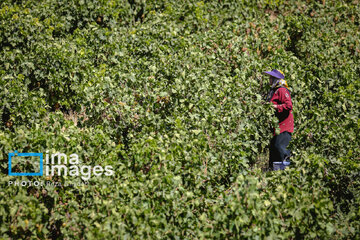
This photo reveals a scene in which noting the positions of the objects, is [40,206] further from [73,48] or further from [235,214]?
[73,48]

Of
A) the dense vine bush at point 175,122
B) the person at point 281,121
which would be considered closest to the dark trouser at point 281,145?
the person at point 281,121

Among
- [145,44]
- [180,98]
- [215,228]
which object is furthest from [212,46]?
[215,228]

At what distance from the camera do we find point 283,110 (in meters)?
5.66

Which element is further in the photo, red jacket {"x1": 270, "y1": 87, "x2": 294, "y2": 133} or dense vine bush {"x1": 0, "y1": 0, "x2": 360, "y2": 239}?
red jacket {"x1": 270, "y1": 87, "x2": 294, "y2": 133}

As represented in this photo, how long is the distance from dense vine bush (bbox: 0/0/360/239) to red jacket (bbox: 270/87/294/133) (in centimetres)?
20

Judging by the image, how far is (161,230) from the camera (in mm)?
3736

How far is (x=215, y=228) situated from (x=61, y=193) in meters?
1.82

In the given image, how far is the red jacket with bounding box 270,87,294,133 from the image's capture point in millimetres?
5641

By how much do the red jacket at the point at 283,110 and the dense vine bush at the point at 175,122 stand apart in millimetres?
201

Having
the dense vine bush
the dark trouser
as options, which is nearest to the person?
the dark trouser

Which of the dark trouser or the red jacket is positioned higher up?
the red jacket

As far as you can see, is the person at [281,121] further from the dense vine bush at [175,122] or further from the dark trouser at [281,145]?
the dense vine bush at [175,122]

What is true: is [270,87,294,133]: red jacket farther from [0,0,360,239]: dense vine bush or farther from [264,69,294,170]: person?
[0,0,360,239]: dense vine bush

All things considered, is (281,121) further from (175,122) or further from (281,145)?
(175,122)
